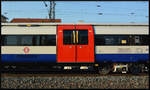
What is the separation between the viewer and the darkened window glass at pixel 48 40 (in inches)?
403

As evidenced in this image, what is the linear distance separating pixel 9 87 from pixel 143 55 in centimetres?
743

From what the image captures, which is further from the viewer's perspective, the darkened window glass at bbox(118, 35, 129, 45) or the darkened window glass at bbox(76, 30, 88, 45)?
the darkened window glass at bbox(118, 35, 129, 45)

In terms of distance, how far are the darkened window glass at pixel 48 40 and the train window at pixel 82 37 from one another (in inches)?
57.3

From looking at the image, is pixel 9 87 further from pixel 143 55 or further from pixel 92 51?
pixel 143 55

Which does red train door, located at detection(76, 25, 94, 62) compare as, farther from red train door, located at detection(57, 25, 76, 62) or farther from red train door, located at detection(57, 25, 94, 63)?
red train door, located at detection(57, 25, 76, 62)

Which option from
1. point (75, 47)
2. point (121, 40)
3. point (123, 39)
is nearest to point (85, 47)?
point (75, 47)

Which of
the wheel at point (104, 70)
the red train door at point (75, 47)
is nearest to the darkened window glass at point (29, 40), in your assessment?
the red train door at point (75, 47)

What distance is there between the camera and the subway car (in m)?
10.2

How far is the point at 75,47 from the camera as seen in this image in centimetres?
1017

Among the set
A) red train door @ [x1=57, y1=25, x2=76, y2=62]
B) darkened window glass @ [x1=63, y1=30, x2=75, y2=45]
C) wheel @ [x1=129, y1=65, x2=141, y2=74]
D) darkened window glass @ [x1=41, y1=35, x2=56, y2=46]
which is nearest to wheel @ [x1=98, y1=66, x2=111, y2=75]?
wheel @ [x1=129, y1=65, x2=141, y2=74]

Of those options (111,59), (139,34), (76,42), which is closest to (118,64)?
(111,59)

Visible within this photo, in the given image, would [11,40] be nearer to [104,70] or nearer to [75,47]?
[75,47]

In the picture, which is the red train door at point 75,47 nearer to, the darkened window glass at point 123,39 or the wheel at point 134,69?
the darkened window glass at point 123,39

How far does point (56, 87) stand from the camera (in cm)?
654
